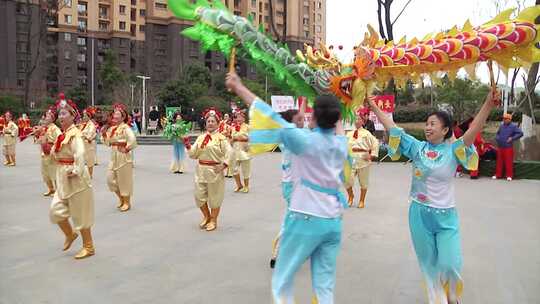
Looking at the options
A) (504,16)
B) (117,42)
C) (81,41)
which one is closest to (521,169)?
(504,16)

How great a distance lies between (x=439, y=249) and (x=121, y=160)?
571 cm

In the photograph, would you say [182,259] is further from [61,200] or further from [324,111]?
[324,111]

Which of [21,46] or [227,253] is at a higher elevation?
[21,46]

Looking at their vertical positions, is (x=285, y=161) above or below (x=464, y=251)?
above

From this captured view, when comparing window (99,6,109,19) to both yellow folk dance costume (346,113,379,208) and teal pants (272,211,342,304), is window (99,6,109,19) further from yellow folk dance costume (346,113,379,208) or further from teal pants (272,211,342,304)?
teal pants (272,211,342,304)

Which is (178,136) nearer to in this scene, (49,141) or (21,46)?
(49,141)

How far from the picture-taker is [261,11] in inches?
2566

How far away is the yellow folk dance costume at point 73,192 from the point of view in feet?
17.5

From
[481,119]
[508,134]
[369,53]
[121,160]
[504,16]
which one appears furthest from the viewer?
[508,134]

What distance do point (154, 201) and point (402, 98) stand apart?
1223 inches

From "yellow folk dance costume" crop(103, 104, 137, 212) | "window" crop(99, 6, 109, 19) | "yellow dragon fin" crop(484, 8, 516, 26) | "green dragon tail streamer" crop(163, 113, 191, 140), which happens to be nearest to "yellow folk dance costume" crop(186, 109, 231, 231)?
"yellow folk dance costume" crop(103, 104, 137, 212)

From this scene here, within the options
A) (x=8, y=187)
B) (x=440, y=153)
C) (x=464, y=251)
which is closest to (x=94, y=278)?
(x=440, y=153)

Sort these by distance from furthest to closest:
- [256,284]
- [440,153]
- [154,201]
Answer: [154,201]
[256,284]
[440,153]

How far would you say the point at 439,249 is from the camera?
3842 millimetres
